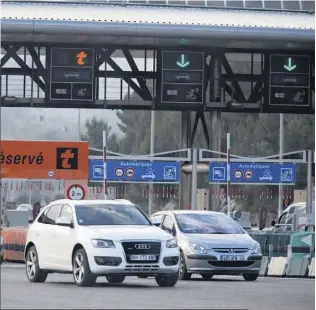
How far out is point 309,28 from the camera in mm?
42406

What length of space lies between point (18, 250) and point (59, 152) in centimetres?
399

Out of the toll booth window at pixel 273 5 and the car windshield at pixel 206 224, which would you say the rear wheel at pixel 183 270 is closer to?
the car windshield at pixel 206 224

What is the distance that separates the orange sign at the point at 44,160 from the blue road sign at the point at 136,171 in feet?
16.5

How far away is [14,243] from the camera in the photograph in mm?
36125

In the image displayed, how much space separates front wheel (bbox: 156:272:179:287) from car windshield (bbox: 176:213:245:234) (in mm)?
4189

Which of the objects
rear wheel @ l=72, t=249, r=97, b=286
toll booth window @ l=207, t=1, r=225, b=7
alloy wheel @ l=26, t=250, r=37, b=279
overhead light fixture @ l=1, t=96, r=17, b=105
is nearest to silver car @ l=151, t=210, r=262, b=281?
alloy wheel @ l=26, t=250, r=37, b=279

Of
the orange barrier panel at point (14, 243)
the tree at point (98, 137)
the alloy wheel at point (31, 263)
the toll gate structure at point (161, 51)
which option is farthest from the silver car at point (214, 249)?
the tree at point (98, 137)


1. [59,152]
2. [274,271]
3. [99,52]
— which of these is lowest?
[274,271]

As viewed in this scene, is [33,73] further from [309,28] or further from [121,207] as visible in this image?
[121,207]

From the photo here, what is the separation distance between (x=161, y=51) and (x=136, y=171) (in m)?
4.17

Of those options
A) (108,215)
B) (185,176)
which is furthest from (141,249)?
(185,176)

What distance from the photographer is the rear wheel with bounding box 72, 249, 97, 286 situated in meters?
20.7

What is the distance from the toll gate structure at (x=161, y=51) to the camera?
41875 millimetres

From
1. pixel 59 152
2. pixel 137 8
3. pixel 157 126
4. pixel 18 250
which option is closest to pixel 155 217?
pixel 18 250
